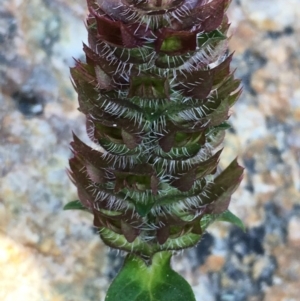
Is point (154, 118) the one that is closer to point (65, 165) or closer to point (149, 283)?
point (149, 283)

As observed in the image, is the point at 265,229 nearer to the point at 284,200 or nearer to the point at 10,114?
the point at 284,200

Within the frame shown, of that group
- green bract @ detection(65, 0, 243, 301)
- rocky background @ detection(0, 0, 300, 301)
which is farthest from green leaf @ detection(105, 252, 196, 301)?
rocky background @ detection(0, 0, 300, 301)

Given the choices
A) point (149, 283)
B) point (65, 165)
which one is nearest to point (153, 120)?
point (149, 283)

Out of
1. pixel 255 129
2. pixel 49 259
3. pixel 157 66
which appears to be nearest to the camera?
pixel 157 66

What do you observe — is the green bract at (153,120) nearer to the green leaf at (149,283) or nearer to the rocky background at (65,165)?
the green leaf at (149,283)

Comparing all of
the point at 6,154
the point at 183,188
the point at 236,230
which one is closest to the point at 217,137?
the point at 183,188

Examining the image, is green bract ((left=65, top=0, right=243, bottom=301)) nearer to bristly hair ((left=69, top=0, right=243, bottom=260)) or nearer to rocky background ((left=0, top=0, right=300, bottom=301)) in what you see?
bristly hair ((left=69, top=0, right=243, bottom=260))
